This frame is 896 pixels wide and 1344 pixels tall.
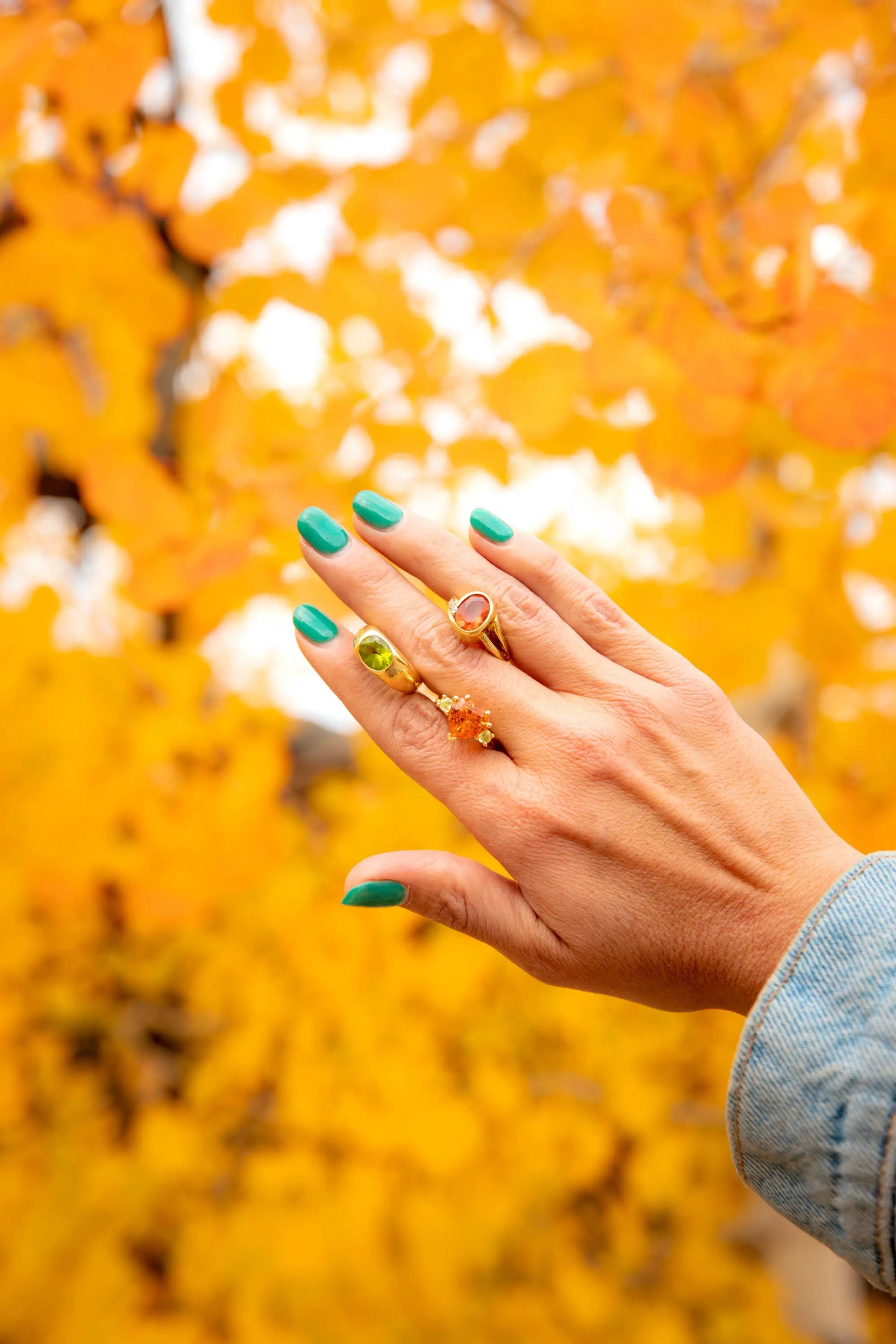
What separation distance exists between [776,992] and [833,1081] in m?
0.10

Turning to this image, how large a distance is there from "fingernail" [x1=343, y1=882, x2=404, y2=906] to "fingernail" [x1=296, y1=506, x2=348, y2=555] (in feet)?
1.72

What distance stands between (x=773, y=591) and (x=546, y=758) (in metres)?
2.53

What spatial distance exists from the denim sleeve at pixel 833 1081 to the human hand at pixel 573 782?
0.45ft

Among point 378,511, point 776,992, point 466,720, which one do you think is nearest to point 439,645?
point 466,720

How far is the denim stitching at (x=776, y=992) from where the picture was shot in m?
0.87

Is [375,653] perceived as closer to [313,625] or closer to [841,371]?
[313,625]

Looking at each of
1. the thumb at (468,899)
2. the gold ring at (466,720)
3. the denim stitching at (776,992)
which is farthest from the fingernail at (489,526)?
the denim stitching at (776,992)

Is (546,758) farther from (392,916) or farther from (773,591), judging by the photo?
(392,916)

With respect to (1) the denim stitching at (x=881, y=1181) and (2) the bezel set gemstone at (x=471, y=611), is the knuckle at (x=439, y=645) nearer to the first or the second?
(2) the bezel set gemstone at (x=471, y=611)

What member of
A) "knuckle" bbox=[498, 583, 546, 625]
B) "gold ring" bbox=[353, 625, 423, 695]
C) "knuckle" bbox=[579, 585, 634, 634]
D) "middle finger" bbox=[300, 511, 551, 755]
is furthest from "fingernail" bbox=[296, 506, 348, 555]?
"knuckle" bbox=[579, 585, 634, 634]

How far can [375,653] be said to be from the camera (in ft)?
3.88

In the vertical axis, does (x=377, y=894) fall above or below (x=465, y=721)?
below

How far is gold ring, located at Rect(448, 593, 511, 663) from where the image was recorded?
115cm

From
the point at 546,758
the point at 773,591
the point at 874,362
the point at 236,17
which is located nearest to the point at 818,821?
the point at 546,758
